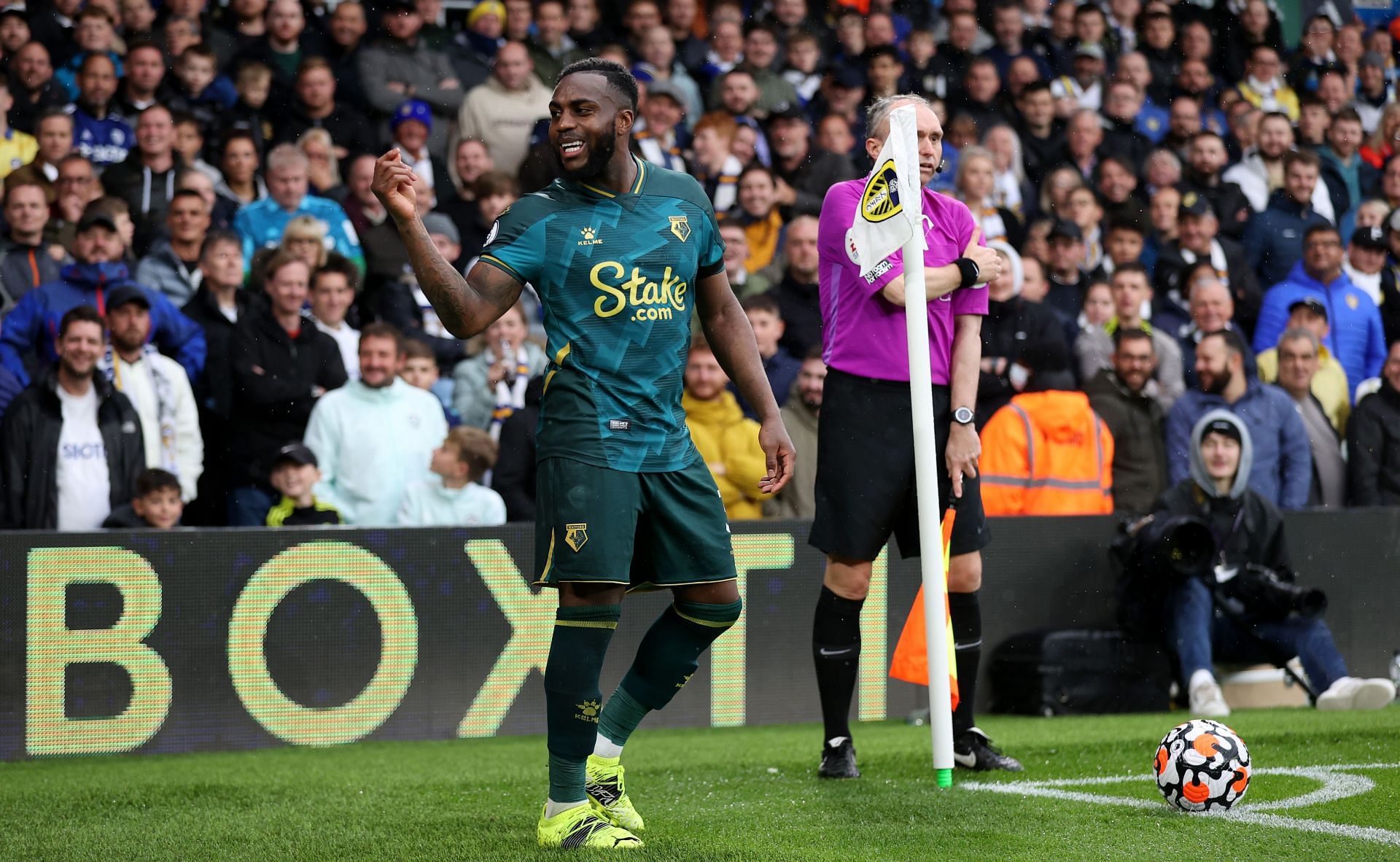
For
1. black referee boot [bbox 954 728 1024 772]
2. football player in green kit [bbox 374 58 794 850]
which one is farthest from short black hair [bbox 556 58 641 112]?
black referee boot [bbox 954 728 1024 772]

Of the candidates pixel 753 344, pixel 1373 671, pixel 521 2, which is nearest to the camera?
pixel 753 344

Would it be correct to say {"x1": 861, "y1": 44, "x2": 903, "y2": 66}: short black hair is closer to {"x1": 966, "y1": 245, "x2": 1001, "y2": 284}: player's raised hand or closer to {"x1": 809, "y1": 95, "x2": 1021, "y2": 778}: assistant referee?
{"x1": 809, "y1": 95, "x2": 1021, "y2": 778}: assistant referee

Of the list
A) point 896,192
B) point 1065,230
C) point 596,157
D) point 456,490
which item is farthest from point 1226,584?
point 596,157

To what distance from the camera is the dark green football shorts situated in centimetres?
441

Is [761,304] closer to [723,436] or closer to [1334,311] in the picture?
[723,436]

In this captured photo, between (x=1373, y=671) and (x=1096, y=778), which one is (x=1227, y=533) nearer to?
(x=1373, y=671)

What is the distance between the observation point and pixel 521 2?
12.0 meters

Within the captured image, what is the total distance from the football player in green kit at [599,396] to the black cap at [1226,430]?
4705 mm

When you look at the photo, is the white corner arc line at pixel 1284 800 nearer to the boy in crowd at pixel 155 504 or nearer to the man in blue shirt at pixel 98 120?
the boy in crowd at pixel 155 504

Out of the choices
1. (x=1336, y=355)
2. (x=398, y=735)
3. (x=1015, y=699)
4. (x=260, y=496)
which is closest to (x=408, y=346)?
(x=260, y=496)

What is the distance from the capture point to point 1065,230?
36.1ft

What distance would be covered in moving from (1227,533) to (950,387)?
3550mm

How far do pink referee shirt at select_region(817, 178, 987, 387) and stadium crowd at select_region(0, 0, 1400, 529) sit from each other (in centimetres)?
289

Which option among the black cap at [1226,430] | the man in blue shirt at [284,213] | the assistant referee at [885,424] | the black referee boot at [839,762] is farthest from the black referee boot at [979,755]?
the man in blue shirt at [284,213]
